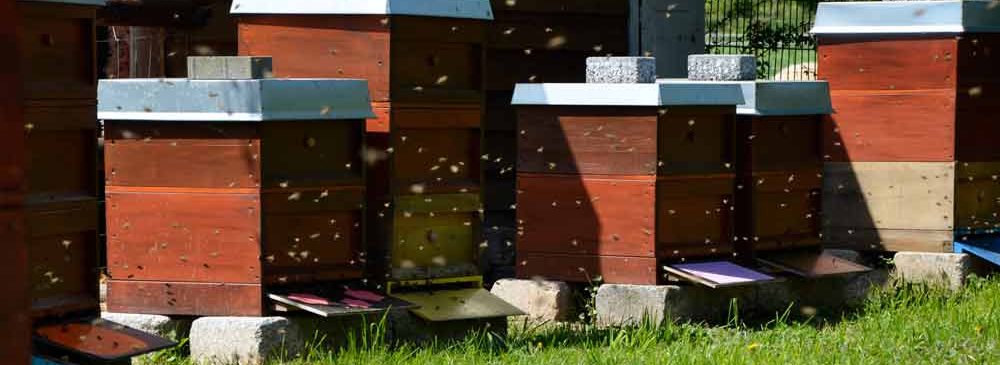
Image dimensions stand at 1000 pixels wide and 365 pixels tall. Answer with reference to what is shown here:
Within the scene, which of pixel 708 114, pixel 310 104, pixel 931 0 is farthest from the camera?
pixel 931 0

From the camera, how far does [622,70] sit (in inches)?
240

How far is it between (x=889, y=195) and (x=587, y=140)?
6.98 feet

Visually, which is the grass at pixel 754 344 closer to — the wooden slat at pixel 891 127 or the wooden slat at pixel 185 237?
the wooden slat at pixel 185 237

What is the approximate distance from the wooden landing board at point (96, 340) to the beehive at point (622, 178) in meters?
2.45

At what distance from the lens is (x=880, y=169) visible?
737 cm

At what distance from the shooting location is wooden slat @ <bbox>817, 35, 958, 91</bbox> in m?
7.12

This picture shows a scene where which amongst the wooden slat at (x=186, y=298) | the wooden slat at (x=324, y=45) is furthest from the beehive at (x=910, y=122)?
the wooden slat at (x=186, y=298)

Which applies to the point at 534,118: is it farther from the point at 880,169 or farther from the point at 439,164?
the point at 880,169

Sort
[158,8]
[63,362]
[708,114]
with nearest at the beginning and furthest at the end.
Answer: [63,362] < [708,114] < [158,8]

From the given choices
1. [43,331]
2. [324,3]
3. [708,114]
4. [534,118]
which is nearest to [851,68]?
[708,114]

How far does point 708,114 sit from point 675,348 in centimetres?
142

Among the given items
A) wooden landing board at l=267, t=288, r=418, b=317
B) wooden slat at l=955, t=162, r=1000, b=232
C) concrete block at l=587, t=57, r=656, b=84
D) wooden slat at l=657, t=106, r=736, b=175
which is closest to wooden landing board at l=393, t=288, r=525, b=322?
wooden landing board at l=267, t=288, r=418, b=317

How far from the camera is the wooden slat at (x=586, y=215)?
6.07 meters

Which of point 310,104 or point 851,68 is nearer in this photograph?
point 310,104
